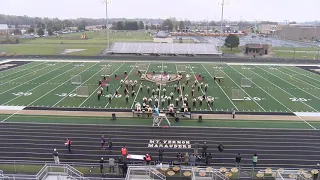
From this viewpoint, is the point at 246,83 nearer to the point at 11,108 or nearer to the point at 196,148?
the point at 196,148

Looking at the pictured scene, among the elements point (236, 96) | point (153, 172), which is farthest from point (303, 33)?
point (153, 172)

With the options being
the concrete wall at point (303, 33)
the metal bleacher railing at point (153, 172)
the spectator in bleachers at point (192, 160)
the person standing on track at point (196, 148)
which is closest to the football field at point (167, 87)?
the person standing on track at point (196, 148)

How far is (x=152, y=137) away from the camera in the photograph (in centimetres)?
1803

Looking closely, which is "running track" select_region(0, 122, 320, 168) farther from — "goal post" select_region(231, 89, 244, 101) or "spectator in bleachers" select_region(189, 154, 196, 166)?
"goal post" select_region(231, 89, 244, 101)

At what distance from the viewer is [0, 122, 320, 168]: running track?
617 inches

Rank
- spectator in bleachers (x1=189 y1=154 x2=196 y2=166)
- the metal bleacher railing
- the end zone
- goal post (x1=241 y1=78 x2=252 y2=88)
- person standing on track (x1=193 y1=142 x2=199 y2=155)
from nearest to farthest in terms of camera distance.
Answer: the metal bleacher railing → spectator in bleachers (x1=189 y1=154 x2=196 y2=166) → person standing on track (x1=193 y1=142 x2=199 y2=155) → the end zone → goal post (x1=241 y1=78 x2=252 y2=88)

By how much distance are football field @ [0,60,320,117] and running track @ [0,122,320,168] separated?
4.53 meters

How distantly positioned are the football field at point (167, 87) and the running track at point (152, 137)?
453 cm

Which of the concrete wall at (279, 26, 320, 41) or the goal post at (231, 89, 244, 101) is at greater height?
the concrete wall at (279, 26, 320, 41)

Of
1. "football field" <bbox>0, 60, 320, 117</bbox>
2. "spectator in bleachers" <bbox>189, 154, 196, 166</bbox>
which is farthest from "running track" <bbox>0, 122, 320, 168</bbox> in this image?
"football field" <bbox>0, 60, 320, 117</bbox>

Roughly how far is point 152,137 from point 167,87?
12.3 m

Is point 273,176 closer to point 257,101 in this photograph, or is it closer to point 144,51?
point 257,101

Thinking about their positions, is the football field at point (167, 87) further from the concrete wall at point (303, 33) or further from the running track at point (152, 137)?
the concrete wall at point (303, 33)

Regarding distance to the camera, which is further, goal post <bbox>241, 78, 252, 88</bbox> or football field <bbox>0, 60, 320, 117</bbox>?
goal post <bbox>241, 78, 252, 88</bbox>
